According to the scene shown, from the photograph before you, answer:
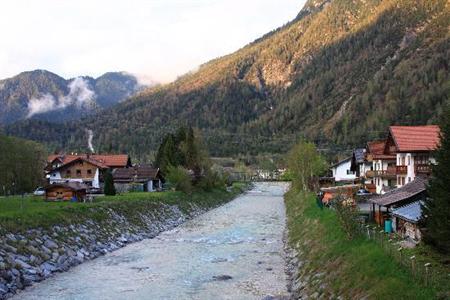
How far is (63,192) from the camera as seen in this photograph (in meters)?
64.5

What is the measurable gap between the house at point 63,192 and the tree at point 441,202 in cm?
4809

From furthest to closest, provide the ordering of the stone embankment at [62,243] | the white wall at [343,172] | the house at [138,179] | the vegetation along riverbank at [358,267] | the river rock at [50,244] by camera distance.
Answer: the white wall at [343,172] < the house at [138,179] < the river rock at [50,244] < the stone embankment at [62,243] < the vegetation along riverbank at [358,267]

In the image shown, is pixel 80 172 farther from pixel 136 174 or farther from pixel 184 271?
pixel 184 271

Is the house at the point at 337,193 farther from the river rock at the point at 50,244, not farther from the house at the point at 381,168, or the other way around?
the river rock at the point at 50,244

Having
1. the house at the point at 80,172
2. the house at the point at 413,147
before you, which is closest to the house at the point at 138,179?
the house at the point at 80,172

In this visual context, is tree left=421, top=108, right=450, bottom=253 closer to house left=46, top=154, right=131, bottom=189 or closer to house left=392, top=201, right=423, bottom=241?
house left=392, top=201, right=423, bottom=241

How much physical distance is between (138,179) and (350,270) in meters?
76.9

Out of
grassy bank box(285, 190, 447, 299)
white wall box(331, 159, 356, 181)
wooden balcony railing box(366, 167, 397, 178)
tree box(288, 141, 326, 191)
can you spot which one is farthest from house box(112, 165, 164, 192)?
grassy bank box(285, 190, 447, 299)

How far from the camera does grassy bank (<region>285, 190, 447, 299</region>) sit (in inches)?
757

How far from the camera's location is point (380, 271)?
72.4 feet

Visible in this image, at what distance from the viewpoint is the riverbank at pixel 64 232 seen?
33375mm

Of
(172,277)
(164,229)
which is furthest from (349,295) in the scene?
(164,229)

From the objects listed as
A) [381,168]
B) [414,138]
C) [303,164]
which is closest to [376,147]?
[381,168]

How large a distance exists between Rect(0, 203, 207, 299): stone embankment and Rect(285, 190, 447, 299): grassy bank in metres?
17.3
